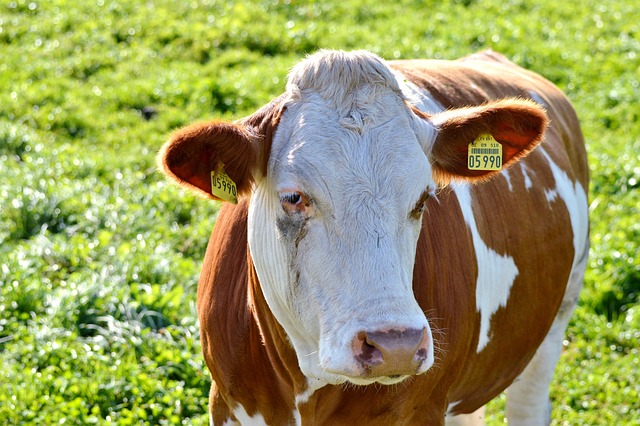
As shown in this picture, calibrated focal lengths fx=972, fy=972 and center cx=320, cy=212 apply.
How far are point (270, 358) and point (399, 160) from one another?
104 centimetres

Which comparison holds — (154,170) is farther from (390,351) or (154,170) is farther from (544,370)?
(390,351)

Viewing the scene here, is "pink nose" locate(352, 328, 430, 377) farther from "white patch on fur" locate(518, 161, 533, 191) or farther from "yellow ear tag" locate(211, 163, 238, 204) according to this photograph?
"white patch on fur" locate(518, 161, 533, 191)

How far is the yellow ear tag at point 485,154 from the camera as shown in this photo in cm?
369

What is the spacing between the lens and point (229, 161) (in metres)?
3.38

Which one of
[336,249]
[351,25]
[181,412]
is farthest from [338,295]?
[351,25]

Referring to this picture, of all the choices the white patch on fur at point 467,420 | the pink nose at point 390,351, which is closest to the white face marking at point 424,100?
the pink nose at point 390,351

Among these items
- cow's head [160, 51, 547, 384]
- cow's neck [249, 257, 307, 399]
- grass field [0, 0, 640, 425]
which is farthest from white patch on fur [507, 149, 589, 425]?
cow's neck [249, 257, 307, 399]

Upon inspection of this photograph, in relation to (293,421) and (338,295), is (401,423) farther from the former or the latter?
(338,295)

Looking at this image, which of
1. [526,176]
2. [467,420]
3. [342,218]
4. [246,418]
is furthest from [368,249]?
[467,420]

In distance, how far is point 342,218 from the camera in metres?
3.17

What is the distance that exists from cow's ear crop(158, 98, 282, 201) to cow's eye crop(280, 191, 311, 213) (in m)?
0.20

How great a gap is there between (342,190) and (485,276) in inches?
56.2

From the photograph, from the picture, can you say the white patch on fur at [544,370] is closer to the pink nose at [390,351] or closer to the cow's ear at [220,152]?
the cow's ear at [220,152]

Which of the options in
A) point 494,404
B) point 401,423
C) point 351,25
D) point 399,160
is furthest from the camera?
point 351,25
